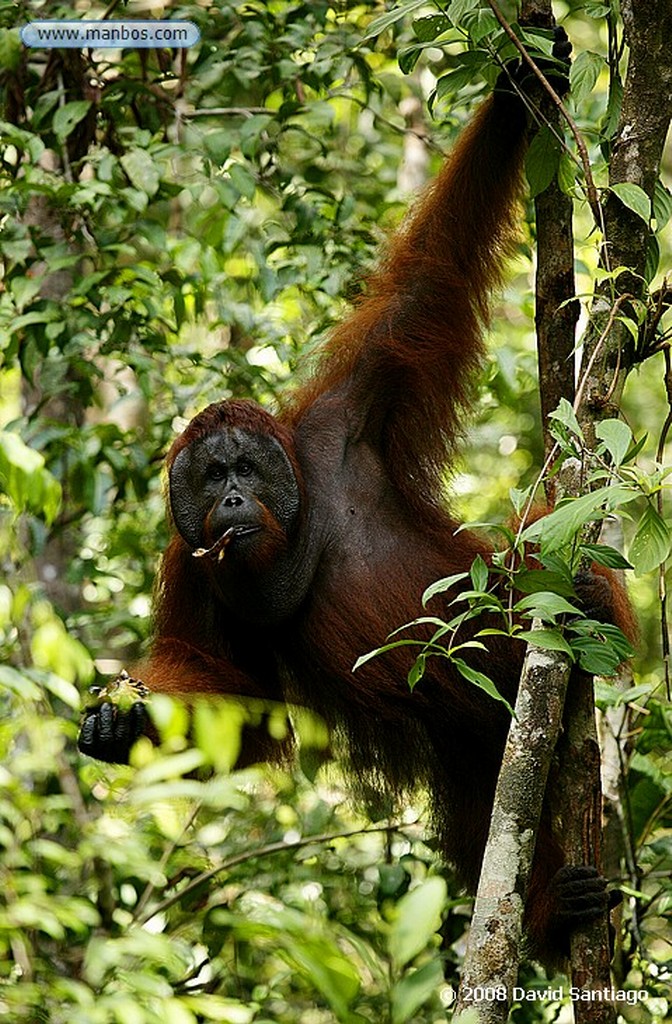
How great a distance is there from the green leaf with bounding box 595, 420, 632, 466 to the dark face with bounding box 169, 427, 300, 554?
1784 millimetres

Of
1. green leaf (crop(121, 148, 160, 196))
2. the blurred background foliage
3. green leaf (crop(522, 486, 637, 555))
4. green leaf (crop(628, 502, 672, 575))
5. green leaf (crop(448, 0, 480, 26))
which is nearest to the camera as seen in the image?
green leaf (crop(522, 486, 637, 555))

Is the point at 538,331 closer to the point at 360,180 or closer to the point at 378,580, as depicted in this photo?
the point at 378,580

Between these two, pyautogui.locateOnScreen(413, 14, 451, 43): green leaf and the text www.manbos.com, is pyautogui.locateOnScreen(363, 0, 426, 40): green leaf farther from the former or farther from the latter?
the text www.manbos.com

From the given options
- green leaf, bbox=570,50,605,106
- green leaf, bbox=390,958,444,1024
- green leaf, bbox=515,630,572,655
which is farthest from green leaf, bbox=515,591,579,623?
green leaf, bbox=570,50,605,106

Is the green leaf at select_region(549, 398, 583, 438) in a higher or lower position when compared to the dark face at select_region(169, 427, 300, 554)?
lower

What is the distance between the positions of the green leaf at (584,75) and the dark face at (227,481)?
1518 mm

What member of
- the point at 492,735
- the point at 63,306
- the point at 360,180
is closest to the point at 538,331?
the point at 492,735

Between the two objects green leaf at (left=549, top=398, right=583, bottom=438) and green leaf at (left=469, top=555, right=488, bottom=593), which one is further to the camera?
green leaf at (left=469, top=555, right=488, bottom=593)

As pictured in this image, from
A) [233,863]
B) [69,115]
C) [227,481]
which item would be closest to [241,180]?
[69,115]

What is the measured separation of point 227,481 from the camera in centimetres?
415

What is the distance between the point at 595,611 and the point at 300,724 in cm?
122

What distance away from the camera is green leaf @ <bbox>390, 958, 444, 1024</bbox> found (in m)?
1.33

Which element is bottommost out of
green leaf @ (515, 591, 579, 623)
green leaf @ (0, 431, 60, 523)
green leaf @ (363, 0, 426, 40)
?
green leaf @ (515, 591, 579, 623)

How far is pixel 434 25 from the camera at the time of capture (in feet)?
10.7
